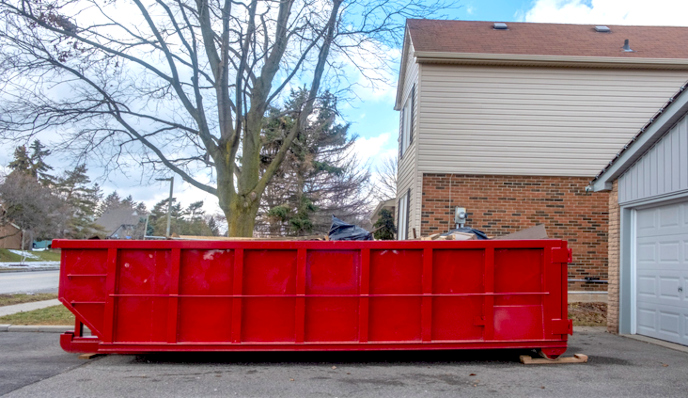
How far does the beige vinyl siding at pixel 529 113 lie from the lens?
1226 cm

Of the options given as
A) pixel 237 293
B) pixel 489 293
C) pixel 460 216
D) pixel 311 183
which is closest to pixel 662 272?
pixel 489 293

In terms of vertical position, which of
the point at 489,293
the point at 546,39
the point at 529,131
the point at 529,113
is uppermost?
the point at 546,39

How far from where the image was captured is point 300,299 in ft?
20.7

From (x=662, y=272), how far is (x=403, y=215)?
Answer: 24.1 ft

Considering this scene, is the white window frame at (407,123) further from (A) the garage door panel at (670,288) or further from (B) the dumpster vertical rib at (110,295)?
(B) the dumpster vertical rib at (110,295)

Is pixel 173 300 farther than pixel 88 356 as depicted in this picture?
No

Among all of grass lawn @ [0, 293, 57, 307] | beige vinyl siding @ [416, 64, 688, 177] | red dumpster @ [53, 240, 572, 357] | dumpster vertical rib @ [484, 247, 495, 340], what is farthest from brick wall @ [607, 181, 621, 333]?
grass lawn @ [0, 293, 57, 307]

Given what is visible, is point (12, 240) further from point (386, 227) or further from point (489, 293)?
point (489, 293)

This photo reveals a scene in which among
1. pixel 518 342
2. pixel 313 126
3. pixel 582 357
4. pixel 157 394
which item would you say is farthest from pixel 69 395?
pixel 313 126

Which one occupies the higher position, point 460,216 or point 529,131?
point 529,131

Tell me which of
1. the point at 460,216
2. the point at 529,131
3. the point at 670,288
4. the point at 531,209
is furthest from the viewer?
the point at 529,131

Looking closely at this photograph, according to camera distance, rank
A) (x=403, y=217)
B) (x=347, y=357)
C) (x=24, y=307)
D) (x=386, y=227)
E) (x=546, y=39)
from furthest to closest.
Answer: (x=386, y=227) → (x=403, y=217) → (x=546, y=39) → (x=24, y=307) → (x=347, y=357)

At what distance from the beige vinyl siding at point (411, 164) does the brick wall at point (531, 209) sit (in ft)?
0.69

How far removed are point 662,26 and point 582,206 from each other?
757 cm
